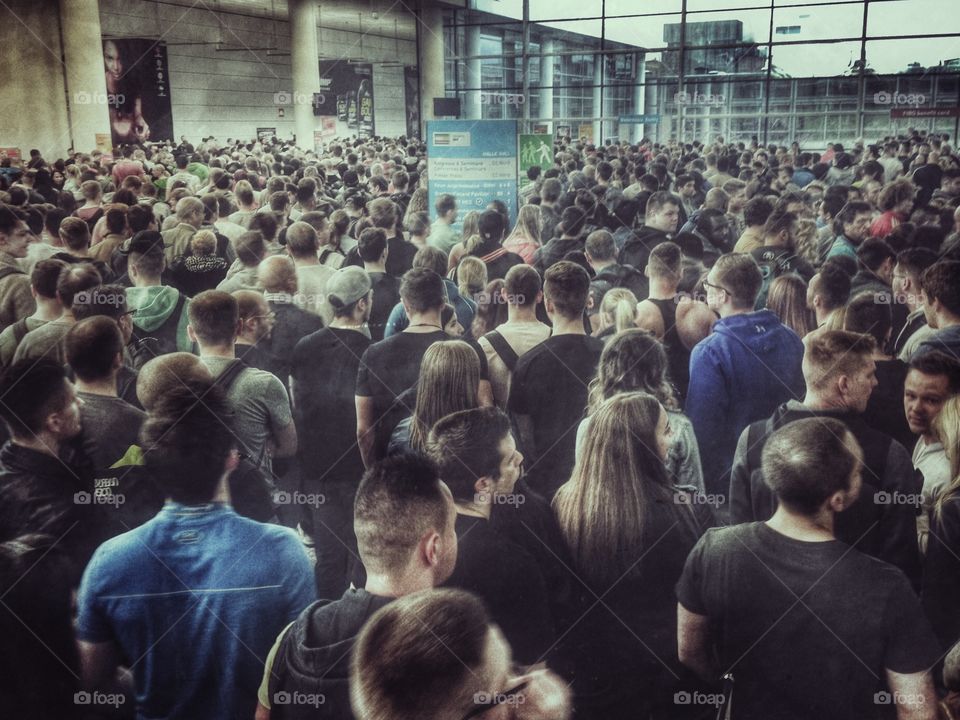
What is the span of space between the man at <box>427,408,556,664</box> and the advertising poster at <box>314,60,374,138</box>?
19.2 m

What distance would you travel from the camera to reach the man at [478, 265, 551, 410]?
3170 mm

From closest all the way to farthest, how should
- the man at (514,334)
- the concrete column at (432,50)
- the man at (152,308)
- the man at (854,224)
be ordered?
the man at (514,334) → the man at (152,308) → the man at (854,224) → the concrete column at (432,50)

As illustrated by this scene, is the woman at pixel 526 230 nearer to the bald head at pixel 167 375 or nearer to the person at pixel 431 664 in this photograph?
the bald head at pixel 167 375

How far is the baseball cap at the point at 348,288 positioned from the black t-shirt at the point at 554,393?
73 centimetres

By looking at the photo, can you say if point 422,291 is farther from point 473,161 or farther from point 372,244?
Answer: point 473,161

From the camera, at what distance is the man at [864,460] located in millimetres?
2459

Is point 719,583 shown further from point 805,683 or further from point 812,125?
point 812,125

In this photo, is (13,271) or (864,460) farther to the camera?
(13,271)

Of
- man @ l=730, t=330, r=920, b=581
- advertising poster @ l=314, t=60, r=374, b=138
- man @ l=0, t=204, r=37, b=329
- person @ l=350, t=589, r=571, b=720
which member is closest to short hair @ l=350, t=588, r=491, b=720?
person @ l=350, t=589, r=571, b=720

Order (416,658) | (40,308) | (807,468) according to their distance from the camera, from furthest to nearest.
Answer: (40,308) < (807,468) < (416,658)

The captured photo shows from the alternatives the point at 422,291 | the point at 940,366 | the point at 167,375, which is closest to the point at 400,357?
the point at 422,291

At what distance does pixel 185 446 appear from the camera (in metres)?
2.45

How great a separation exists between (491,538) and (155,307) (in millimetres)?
2258

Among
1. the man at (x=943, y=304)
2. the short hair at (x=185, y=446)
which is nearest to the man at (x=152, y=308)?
the short hair at (x=185, y=446)
